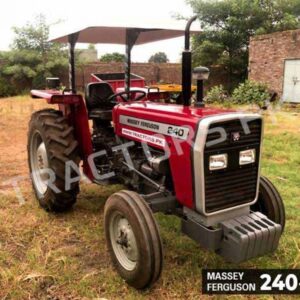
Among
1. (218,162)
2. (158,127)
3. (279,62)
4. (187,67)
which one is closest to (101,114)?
(158,127)

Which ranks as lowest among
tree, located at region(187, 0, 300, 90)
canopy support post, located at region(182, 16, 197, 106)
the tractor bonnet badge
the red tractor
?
the red tractor

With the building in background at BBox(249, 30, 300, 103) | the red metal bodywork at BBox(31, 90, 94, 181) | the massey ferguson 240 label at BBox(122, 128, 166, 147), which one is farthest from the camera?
the building in background at BBox(249, 30, 300, 103)

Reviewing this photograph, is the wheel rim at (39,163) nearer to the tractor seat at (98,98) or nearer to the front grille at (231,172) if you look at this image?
the tractor seat at (98,98)

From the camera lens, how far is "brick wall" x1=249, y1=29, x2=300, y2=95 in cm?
1330

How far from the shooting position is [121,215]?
293 centimetres

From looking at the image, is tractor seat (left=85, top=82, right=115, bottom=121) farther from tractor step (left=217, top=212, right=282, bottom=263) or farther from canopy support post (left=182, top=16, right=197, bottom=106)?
tractor step (left=217, top=212, right=282, bottom=263)

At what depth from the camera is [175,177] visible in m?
2.85

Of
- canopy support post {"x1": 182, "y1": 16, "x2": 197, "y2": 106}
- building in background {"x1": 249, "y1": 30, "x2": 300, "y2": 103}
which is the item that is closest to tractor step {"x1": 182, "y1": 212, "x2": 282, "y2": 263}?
canopy support post {"x1": 182, "y1": 16, "x2": 197, "y2": 106}

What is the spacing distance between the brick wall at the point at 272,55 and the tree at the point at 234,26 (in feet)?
11.7

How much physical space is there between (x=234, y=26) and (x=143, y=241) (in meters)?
17.7

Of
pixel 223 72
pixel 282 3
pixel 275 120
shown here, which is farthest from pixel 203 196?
pixel 282 3

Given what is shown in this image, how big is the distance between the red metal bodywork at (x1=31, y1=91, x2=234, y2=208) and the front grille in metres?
0.12

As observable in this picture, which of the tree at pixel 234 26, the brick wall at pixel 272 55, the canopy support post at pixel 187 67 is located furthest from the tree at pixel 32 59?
the canopy support post at pixel 187 67

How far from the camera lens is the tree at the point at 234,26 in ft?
60.4
